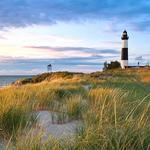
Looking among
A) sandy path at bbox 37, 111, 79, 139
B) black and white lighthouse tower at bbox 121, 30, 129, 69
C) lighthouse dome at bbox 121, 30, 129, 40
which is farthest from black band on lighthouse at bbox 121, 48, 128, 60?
sandy path at bbox 37, 111, 79, 139

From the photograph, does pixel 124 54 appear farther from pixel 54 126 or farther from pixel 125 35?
pixel 54 126

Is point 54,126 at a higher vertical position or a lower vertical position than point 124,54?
lower

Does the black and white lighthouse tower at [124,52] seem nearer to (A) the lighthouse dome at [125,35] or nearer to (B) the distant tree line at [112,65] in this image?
(A) the lighthouse dome at [125,35]

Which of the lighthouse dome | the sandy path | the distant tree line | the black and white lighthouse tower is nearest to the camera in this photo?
the sandy path

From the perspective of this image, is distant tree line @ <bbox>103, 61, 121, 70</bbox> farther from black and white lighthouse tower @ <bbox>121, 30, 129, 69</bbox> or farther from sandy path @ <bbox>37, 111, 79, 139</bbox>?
sandy path @ <bbox>37, 111, 79, 139</bbox>

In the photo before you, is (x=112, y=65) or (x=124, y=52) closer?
(x=124, y=52)

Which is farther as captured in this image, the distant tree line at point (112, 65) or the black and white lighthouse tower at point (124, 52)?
the distant tree line at point (112, 65)

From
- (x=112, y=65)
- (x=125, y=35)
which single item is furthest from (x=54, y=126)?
(x=112, y=65)

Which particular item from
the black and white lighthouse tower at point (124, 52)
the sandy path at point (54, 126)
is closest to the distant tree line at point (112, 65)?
the black and white lighthouse tower at point (124, 52)

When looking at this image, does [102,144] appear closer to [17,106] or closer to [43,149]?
[43,149]

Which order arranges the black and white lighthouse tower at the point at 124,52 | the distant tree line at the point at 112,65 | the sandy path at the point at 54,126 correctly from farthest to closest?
1. the distant tree line at the point at 112,65
2. the black and white lighthouse tower at the point at 124,52
3. the sandy path at the point at 54,126

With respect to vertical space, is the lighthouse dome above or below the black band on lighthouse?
above

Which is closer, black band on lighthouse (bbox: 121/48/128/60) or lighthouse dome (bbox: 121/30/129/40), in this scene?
black band on lighthouse (bbox: 121/48/128/60)

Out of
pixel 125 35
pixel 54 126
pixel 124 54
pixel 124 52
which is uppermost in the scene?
pixel 125 35
